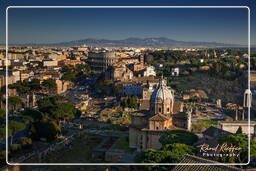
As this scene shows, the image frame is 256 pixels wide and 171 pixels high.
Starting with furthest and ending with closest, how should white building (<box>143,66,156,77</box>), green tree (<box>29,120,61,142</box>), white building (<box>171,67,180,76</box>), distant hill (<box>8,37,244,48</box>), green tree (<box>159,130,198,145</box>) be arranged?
white building (<box>143,66,156,77</box>), white building (<box>171,67,180,76</box>), green tree (<box>29,120,61,142</box>), green tree (<box>159,130,198,145</box>), distant hill (<box>8,37,244,48</box>)

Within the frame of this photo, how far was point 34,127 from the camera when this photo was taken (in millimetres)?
7211

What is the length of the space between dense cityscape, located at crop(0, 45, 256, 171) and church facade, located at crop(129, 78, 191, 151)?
2 centimetres

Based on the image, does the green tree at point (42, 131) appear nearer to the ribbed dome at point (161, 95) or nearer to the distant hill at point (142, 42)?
the ribbed dome at point (161, 95)

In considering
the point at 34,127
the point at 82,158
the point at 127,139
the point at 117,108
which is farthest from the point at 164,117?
the point at 117,108

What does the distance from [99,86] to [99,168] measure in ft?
26.8

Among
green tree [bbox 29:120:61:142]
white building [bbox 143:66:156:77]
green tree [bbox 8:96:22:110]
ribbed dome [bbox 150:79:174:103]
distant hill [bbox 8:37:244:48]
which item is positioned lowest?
green tree [bbox 29:120:61:142]

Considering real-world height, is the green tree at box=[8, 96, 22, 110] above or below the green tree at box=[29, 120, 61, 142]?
above

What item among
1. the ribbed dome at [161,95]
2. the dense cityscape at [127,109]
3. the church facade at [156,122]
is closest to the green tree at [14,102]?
the dense cityscape at [127,109]

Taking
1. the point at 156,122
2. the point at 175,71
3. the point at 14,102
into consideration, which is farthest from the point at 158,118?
the point at 175,71

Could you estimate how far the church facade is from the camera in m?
6.25

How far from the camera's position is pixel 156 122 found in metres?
6.27

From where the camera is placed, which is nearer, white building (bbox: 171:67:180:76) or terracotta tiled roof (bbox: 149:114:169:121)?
terracotta tiled roof (bbox: 149:114:169:121)

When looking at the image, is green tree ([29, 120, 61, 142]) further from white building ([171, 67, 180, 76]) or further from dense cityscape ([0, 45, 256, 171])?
white building ([171, 67, 180, 76])

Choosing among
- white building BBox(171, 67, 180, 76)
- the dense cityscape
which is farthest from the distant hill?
white building BBox(171, 67, 180, 76)
